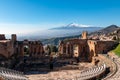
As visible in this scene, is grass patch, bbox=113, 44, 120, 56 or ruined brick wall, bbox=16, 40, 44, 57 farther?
ruined brick wall, bbox=16, 40, 44, 57

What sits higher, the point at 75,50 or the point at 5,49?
the point at 5,49

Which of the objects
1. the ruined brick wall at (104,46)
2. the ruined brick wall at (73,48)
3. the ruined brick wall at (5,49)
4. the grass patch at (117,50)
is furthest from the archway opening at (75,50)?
the ruined brick wall at (5,49)

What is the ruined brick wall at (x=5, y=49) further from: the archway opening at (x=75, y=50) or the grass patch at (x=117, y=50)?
the grass patch at (x=117, y=50)

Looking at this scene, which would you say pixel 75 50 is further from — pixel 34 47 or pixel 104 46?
pixel 34 47

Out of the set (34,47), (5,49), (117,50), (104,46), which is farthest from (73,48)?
(5,49)

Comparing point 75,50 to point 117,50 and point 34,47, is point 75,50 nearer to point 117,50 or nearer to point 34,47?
point 34,47

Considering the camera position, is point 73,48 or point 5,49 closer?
point 5,49

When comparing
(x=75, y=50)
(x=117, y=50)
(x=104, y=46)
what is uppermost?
(x=104, y=46)

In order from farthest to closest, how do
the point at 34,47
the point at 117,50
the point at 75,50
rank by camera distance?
the point at 75,50 < the point at 34,47 < the point at 117,50

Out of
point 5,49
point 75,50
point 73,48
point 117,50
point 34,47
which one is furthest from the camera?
point 75,50

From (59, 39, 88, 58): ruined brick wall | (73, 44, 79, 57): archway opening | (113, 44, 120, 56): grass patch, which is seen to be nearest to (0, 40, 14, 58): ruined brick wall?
(59, 39, 88, 58): ruined brick wall

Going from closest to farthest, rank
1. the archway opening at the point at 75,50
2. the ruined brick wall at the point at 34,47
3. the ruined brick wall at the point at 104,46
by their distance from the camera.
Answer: the ruined brick wall at the point at 104,46 → the ruined brick wall at the point at 34,47 → the archway opening at the point at 75,50

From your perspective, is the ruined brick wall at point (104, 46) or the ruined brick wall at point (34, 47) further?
the ruined brick wall at point (34, 47)

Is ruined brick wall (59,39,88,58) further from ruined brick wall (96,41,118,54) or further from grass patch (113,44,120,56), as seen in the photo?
grass patch (113,44,120,56)
